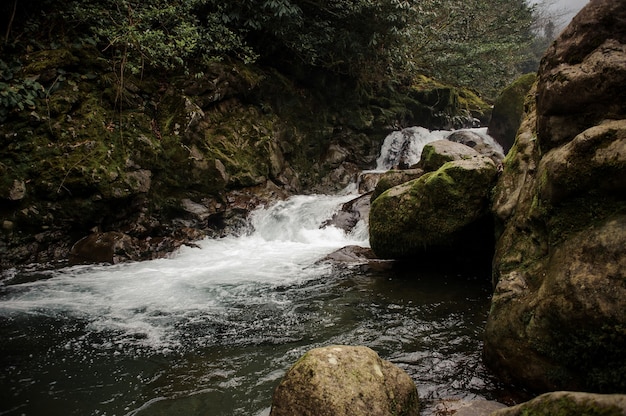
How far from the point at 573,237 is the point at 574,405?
1876 mm

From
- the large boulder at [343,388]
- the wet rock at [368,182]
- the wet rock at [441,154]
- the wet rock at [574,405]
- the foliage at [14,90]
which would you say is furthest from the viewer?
the wet rock at [368,182]

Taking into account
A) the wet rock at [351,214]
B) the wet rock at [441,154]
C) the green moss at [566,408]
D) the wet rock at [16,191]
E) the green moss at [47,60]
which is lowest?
the green moss at [566,408]

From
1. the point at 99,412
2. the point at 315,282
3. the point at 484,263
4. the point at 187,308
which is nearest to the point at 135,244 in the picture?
the point at 187,308

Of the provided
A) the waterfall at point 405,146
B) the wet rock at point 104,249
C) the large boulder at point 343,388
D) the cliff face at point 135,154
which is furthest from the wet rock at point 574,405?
the waterfall at point 405,146

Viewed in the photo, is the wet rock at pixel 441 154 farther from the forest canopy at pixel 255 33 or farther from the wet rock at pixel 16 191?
the wet rock at pixel 16 191

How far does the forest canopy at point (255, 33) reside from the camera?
8.38m

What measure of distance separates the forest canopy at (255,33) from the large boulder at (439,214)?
19.0 ft

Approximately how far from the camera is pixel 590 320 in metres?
2.91

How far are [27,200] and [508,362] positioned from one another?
8628mm

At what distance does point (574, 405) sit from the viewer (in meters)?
1.99

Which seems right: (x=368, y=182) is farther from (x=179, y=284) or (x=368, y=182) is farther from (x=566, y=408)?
(x=566, y=408)

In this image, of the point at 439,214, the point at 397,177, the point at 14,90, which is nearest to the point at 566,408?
the point at 439,214

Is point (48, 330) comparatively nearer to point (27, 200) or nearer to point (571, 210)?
point (27, 200)

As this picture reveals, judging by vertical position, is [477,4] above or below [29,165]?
above
